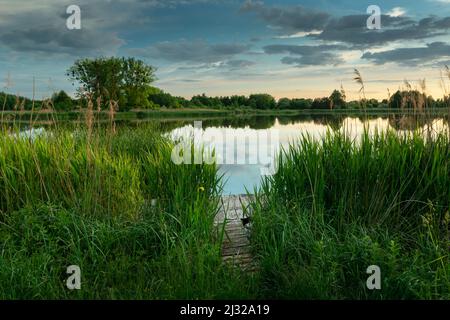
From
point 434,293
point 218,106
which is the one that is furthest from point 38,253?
point 218,106

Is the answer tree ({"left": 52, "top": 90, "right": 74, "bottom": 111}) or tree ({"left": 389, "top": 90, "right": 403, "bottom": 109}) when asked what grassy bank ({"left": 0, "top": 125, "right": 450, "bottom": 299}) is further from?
tree ({"left": 52, "top": 90, "right": 74, "bottom": 111})

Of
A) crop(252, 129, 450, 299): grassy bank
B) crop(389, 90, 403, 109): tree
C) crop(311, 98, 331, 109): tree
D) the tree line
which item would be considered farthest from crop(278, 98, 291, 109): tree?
crop(252, 129, 450, 299): grassy bank

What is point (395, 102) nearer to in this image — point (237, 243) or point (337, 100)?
point (337, 100)

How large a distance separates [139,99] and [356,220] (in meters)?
20.6

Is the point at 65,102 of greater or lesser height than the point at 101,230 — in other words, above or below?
above

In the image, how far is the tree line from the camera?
20.5ft

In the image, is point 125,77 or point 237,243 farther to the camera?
point 125,77

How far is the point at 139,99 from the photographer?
2411 centimetres

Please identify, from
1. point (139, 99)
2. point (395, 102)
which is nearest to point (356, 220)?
point (395, 102)

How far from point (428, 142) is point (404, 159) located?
0.64m

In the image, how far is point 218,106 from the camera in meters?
22.2

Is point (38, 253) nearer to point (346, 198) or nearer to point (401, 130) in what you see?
point (346, 198)

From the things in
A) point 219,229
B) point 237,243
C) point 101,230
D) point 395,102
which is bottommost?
point 237,243

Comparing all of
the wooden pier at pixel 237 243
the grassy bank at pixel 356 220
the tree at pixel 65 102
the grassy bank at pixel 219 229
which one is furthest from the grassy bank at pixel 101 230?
the tree at pixel 65 102
